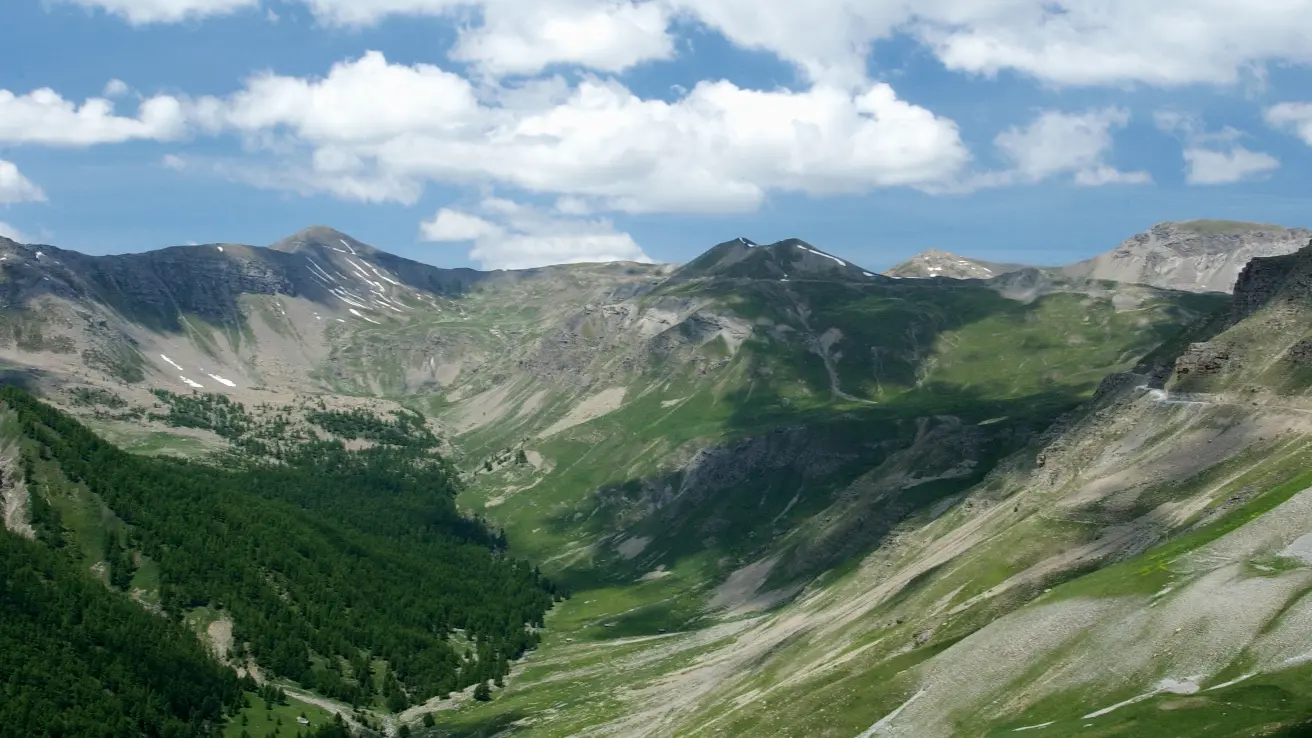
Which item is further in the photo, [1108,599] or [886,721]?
[1108,599]

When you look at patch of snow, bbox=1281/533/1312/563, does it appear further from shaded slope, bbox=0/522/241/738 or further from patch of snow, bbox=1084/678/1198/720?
shaded slope, bbox=0/522/241/738

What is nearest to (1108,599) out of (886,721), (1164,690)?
(1164,690)

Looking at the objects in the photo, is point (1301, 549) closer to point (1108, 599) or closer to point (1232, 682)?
point (1108, 599)

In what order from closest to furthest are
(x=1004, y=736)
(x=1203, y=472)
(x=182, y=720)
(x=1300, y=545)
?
1. (x=1004, y=736)
2. (x=1300, y=545)
3. (x=1203, y=472)
4. (x=182, y=720)

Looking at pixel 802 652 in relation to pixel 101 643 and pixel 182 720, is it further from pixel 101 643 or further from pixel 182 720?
pixel 101 643

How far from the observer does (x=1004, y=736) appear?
303 ft

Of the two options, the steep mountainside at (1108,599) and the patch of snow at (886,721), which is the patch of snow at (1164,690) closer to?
the steep mountainside at (1108,599)

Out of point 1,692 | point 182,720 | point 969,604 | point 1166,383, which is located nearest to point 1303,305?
point 1166,383

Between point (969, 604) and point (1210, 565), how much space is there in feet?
108

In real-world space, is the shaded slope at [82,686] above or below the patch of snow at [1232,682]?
below

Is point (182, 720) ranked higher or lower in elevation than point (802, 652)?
lower

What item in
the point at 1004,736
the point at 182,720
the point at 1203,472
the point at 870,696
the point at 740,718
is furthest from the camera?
the point at 182,720

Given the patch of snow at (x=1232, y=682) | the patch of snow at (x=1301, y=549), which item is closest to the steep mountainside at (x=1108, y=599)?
the patch of snow at (x=1232, y=682)

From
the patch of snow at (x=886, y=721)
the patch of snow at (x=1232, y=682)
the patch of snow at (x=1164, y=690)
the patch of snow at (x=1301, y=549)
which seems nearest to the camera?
the patch of snow at (x=1232, y=682)
